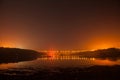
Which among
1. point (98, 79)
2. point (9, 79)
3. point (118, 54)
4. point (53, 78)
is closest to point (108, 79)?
point (98, 79)

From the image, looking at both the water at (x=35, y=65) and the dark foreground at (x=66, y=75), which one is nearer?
the dark foreground at (x=66, y=75)

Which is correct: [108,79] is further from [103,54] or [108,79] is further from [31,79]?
[103,54]

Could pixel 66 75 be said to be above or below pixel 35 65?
below

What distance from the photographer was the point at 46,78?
3962cm

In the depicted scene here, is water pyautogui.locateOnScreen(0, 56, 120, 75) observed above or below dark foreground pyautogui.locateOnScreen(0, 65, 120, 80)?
above

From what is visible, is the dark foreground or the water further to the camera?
the water

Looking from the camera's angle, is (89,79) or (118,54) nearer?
(89,79)

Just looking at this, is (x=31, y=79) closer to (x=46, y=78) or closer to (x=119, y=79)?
(x=46, y=78)

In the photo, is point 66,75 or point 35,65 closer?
point 66,75

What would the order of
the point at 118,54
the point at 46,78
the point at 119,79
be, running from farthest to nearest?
the point at 118,54 → the point at 46,78 → the point at 119,79

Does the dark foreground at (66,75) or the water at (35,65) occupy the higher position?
the water at (35,65)

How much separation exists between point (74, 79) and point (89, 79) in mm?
2131

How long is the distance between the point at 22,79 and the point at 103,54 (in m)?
131

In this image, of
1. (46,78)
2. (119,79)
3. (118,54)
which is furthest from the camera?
(118,54)
